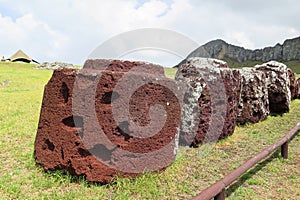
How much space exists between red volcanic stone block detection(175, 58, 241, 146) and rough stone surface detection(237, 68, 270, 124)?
1493 millimetres

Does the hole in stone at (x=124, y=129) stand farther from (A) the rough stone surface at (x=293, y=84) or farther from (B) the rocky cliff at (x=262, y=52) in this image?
(B) the rocky cliff at (x=262, y=52)

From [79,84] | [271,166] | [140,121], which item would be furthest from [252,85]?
[79,84]

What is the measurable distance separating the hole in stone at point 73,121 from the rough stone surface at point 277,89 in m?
7.82

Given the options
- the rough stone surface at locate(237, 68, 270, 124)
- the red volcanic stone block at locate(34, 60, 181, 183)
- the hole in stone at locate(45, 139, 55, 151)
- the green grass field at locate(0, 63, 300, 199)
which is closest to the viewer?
the green grass field at locate(0, 63, 300, 199)

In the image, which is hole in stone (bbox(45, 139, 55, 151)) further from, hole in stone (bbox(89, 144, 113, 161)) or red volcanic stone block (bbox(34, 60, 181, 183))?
hole in stone (bbox(89, 144, 113, 161))

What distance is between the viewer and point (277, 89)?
32.0 ft

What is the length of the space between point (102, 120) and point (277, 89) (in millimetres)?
7861

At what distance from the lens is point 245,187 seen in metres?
4.37

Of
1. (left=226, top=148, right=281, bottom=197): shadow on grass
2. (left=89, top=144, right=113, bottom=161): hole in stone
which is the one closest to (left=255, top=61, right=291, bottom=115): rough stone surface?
(left=226, top=148, right=281, bottom=197): shadow on grass

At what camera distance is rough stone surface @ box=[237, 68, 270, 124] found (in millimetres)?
8078

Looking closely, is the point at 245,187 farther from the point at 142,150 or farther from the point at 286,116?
the point at 286,116

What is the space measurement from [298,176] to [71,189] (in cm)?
386

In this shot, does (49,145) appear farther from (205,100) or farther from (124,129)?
(205,100)

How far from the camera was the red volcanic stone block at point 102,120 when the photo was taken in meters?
3.86
